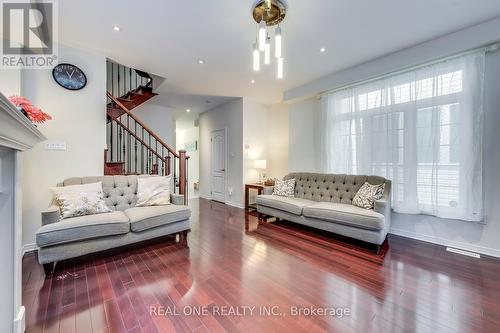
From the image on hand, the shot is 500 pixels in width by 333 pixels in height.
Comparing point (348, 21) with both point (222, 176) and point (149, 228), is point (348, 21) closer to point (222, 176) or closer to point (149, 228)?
point (149, 228)

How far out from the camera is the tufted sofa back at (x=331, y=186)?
11.2 ft

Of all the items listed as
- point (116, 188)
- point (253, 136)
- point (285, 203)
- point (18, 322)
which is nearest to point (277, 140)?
point (253, 136)

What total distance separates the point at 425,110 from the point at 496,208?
1450mm

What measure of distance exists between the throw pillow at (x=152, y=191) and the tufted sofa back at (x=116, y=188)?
107 millimetres

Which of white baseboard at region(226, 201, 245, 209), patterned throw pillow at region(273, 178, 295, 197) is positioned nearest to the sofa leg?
patterned throw pillow at region(273, 178, 295, 197)

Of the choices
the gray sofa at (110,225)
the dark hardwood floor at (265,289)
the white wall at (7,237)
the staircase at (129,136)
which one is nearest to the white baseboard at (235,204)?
the staircase at (129,136)

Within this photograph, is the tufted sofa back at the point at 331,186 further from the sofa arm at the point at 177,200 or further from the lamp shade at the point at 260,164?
the sofa arm at the point at 177,200

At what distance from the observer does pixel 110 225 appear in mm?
2354

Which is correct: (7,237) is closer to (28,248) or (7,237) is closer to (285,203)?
(28,248)

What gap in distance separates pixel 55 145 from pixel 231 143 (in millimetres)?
3491

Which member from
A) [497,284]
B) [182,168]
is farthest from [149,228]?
[497,284]

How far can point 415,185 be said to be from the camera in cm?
304

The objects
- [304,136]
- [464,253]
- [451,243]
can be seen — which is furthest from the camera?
[304,136]

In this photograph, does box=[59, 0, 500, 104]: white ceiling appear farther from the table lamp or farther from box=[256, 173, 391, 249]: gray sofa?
the table lamp
